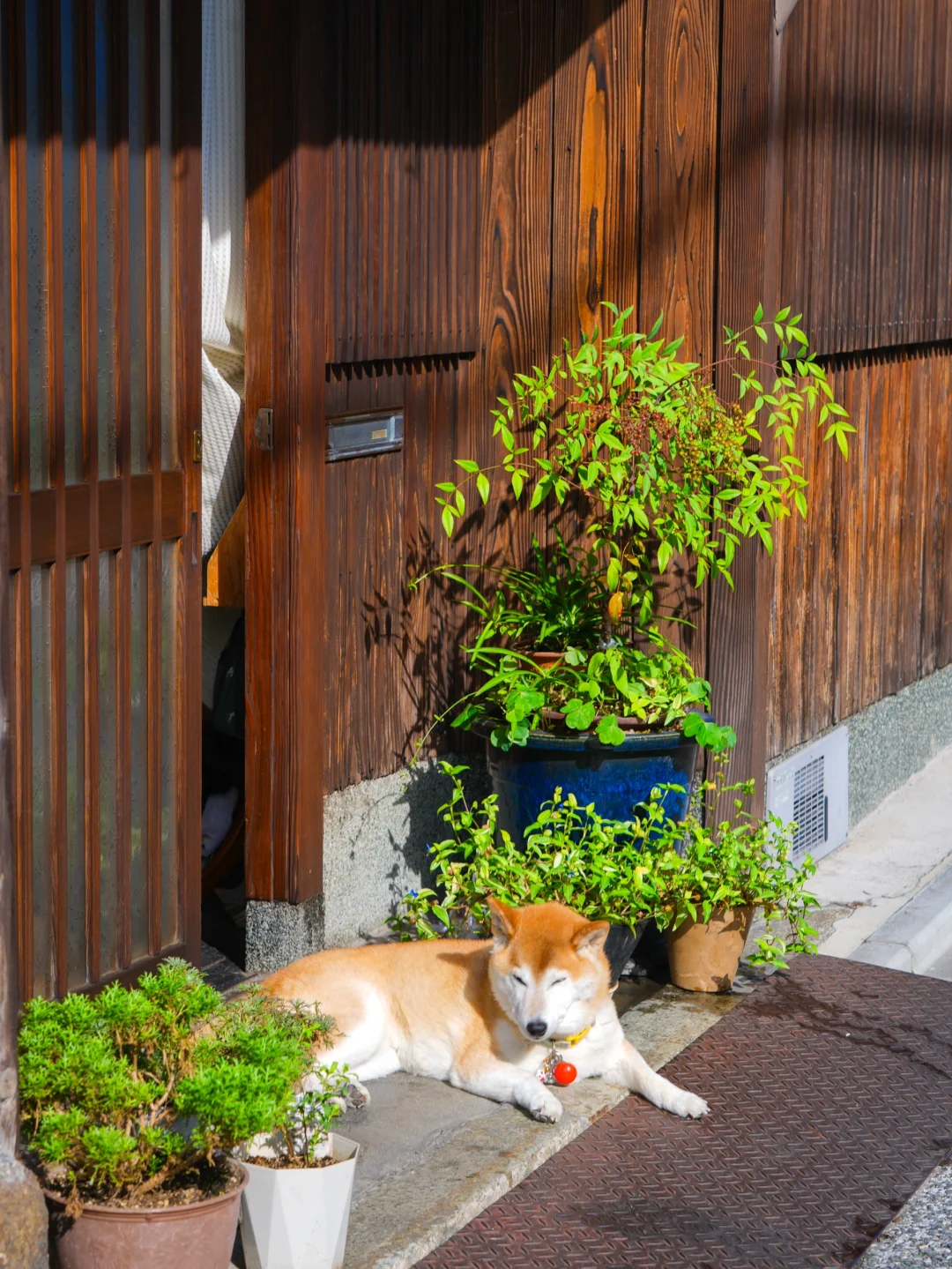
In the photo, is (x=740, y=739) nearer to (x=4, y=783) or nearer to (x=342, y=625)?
(x=342, y=625)

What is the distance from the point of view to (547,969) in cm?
440

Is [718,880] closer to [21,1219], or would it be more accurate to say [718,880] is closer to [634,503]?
[634,503]

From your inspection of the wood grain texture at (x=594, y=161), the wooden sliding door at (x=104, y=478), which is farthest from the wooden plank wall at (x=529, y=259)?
the wooden sliding door at (x=104, y=478)

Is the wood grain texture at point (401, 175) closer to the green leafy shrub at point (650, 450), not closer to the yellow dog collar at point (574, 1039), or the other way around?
the green leafy shrub at point (650, 450)

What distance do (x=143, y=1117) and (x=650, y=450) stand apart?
110 inches

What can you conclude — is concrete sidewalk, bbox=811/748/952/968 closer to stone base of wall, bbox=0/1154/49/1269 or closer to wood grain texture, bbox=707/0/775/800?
wood grain texture, bbox=707/0/775/800

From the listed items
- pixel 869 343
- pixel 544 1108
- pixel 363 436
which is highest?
pixel 869 343

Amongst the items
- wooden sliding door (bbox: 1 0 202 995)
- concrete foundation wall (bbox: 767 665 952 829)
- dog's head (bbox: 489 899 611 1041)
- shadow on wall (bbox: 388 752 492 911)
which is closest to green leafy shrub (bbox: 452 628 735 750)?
shadow on wall (bbox: 388 752 492 911)

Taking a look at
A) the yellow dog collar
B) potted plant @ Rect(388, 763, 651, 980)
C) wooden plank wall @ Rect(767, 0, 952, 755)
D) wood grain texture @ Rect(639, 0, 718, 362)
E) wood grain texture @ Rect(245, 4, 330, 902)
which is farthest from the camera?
wooden plank wall @ Rect(767, 0, 952, 755)

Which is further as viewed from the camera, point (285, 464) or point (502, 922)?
point (285, 464)

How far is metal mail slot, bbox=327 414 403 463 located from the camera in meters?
5.28

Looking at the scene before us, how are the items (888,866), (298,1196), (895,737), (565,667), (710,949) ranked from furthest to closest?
A: 1. (895,737)
2. (888,866)
3. (565,667)
4. (710,949)
5. (298,1196)

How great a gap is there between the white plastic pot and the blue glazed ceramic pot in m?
1.98

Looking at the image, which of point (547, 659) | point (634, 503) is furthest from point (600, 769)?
point (634, 503)
